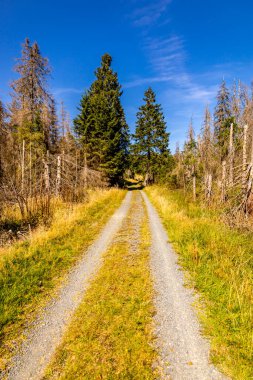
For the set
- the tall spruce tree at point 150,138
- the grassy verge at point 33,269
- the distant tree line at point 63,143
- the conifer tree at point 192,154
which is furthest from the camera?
the tall spruce tree at point 150,138

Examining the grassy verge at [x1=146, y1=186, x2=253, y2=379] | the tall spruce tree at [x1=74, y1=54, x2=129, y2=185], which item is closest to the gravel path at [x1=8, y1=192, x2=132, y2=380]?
the grassy verge at [x1=146, y1=186, x2=253, y2=379]

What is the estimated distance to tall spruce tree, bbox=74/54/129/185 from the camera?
84.4 feet

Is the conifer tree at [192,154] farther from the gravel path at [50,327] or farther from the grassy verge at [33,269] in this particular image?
the gravel path at [50,327]

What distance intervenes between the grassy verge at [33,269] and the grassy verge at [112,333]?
101 cm

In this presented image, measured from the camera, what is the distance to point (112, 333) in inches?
135

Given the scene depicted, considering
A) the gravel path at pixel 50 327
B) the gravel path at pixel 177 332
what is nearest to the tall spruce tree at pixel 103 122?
the gravel path at pixel 50 327

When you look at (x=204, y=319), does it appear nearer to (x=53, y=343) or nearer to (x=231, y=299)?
(x=231, y=299)

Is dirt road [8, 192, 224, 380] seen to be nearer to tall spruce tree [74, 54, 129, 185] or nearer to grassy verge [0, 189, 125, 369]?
grassy verge [0, 189, 125, 369]

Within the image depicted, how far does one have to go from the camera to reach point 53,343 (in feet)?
10.7

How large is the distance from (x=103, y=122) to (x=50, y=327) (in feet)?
82.3

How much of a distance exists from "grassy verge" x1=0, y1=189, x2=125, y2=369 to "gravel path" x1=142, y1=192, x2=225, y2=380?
2556 millimetres

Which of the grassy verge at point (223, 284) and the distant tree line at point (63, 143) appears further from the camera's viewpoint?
the distant tree line at point (63, 143)

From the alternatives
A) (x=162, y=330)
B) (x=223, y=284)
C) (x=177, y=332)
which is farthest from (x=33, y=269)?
(x=223, y=284)

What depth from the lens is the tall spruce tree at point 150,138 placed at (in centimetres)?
3409
